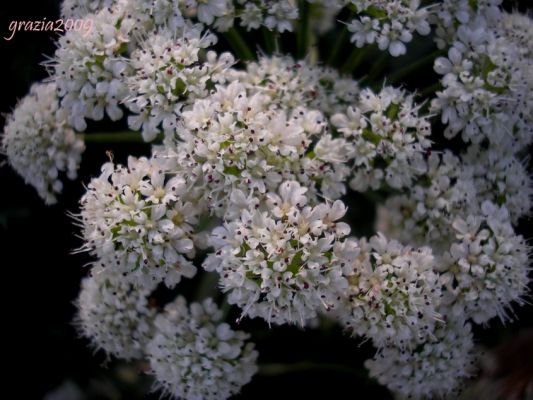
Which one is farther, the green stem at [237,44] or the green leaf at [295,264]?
the green stem at [237,44]

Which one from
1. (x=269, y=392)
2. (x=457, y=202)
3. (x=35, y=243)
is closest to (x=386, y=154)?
(x=457, y=202)

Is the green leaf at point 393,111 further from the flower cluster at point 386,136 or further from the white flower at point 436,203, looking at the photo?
the white flower at point 436,203

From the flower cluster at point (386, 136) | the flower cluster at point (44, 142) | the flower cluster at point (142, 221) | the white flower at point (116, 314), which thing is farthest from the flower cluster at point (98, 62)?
the flower cluster at point (386, 136)

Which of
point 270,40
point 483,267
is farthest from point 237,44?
point 483,267

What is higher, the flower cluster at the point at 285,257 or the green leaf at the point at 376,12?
the green leaf at the point at 376,12

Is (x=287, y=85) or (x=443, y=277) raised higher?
(x=287, y=85)

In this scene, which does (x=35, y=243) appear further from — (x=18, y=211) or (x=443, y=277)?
(x=443, y=277)

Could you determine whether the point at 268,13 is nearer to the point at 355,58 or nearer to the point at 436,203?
the point at 355,58
